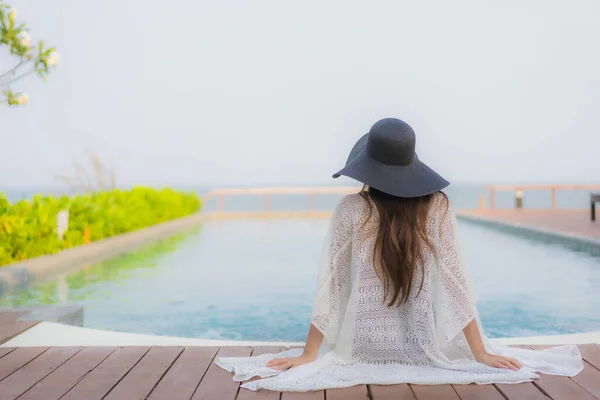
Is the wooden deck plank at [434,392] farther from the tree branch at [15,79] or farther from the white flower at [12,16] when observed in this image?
the white flower at [12,16]

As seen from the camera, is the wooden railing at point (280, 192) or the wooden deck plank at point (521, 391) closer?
the wooden deck plank at point (521, 391)

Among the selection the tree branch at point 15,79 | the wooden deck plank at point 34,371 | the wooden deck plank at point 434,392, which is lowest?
the wooden deck plank at point 434,392

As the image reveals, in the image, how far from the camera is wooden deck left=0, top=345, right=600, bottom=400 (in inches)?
87.2

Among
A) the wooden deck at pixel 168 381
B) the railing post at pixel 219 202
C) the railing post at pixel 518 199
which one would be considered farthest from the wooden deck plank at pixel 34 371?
the railing post at pixel 518 199

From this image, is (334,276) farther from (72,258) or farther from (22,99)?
(72,258)

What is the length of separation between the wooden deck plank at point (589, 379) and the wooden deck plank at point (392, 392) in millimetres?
582

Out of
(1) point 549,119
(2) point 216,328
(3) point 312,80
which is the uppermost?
(3) point 312,80

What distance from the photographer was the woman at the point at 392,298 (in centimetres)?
230

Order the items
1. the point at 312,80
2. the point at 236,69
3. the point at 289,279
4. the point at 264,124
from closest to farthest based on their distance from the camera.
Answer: the point at 289,279 < the point at 312,80 < the point at 236,69 < the point at 264,124

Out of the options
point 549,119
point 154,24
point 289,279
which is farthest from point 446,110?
point 289,279

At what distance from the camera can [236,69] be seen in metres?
32.2

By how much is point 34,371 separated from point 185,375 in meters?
0.58

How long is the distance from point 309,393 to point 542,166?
2551 centimetres

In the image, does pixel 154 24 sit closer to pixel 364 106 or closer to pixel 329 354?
pixel 364 106
